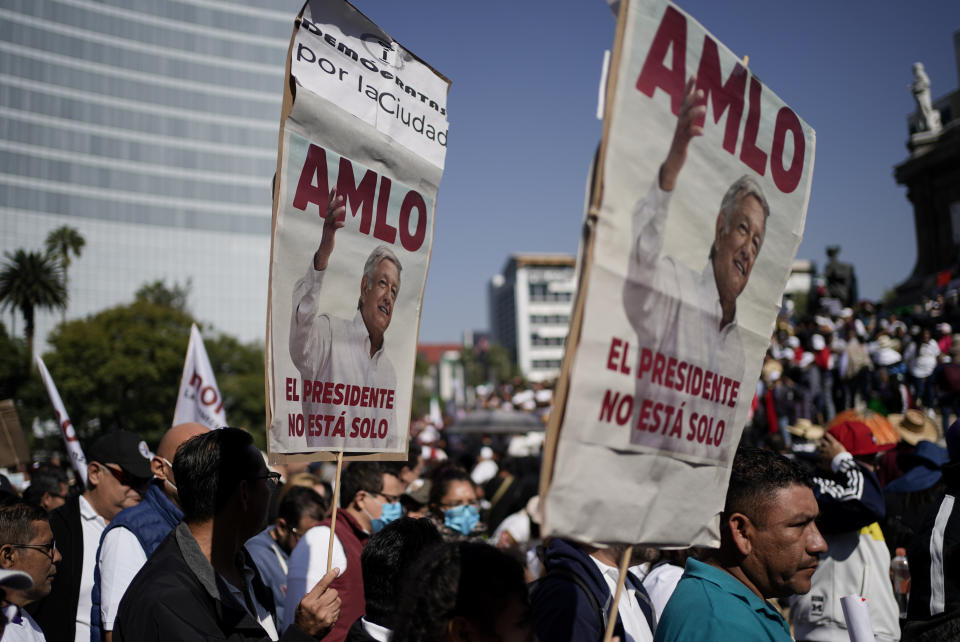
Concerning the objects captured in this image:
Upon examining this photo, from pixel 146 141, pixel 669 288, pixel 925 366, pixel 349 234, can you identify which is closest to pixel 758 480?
pixel 669 288

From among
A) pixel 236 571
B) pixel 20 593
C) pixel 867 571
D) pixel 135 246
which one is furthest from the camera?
pixel 135 246

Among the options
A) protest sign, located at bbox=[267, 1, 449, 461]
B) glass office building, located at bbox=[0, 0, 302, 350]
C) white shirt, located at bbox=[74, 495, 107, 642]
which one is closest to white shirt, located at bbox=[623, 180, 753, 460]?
protest sign, located at bbox=[267, 1, 449, 461]

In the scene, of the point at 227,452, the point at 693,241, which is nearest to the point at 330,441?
the point at 227,452

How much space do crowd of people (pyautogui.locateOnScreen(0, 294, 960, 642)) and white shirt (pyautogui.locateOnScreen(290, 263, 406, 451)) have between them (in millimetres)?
309

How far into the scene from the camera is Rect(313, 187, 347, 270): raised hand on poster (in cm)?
339

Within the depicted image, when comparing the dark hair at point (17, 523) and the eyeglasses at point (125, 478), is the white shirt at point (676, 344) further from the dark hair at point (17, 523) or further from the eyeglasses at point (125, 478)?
the eyeglasses at point (125, 478)

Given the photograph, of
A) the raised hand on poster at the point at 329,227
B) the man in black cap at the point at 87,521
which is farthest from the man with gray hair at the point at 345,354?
the man in black cap at the point at 87,521

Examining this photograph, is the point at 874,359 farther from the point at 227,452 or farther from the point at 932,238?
the point at 932,238

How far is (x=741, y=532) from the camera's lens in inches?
115

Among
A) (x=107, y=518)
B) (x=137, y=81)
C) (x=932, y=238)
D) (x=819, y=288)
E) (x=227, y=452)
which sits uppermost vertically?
(x=137, y=81)

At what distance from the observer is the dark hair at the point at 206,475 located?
3170mm

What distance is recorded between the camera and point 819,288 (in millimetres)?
34438

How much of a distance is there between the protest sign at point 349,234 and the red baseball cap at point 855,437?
3.11m

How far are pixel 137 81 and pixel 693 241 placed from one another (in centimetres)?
10067
